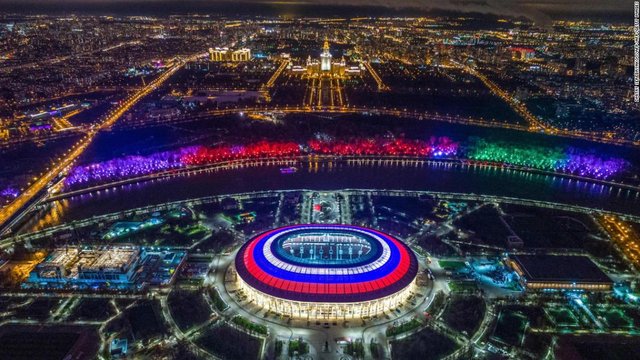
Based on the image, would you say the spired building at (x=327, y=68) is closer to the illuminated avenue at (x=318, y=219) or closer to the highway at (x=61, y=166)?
the illuminated avenue at (x=318, y=219)

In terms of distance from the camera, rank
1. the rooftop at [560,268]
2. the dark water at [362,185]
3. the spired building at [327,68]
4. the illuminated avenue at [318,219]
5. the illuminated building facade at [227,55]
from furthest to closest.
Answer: the illuminated building facade at [227,55] < the spired building at [327,68] < the dark water at [362,185] < the rooftop at [560,268] < the illuminated avenue at [318,219]

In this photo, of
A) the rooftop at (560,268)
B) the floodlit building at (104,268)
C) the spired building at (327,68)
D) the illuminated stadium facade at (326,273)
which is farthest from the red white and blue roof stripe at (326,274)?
the spired building at (327,68)

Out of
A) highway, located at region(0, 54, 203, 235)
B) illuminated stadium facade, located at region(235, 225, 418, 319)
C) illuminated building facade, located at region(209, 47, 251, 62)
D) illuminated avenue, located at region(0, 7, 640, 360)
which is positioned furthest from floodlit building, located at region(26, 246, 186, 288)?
illuminated building facade, located at region(209, 47, 251, 62)

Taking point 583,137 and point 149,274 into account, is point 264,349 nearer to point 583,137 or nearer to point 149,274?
point 149,274

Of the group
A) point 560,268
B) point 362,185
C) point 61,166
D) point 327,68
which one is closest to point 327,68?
point 327,68

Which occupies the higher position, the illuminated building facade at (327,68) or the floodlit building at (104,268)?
the illuminated building facade at (327,68)

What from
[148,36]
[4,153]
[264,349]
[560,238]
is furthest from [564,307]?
[148,36]

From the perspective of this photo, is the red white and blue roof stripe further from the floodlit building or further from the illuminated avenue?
the floodlit building
